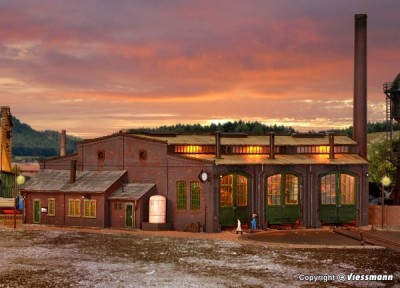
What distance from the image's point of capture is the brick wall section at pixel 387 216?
59.0m

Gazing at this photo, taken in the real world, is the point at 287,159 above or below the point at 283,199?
above

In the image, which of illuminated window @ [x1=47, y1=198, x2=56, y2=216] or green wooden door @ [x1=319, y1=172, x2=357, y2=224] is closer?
green wooden door @ [x1=319, y1=172, x2=357, y2=224]

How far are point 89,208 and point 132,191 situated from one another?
4.12 m

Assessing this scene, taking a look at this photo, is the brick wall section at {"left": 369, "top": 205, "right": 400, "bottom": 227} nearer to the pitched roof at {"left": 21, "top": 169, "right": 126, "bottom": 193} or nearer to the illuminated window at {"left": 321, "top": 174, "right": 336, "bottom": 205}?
the illuminated window at {"left": 321, "top": 174, "right": 336, "bottom": 205}

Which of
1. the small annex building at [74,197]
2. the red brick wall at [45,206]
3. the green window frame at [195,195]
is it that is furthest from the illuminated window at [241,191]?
the red brick wall at [45,206]

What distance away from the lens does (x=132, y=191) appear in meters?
56.1

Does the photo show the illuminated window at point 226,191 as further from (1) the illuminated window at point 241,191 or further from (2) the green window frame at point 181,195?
(2) the green window frame at point 181,195

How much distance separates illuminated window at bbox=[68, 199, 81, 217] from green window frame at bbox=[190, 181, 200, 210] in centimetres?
1022

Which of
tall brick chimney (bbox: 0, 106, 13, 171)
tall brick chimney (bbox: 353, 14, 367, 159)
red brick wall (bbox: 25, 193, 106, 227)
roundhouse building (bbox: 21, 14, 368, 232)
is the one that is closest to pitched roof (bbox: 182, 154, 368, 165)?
roundhouse building (bbox: 21, 14, 368, 232)

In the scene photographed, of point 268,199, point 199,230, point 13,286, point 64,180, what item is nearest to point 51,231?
point 64,180

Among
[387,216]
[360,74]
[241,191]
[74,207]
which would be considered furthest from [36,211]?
[360,74]

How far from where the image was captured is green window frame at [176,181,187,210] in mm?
54594

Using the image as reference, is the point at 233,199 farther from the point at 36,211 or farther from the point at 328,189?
the point at 36,211

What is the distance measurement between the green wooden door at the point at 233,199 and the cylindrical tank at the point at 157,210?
4.70 metres
